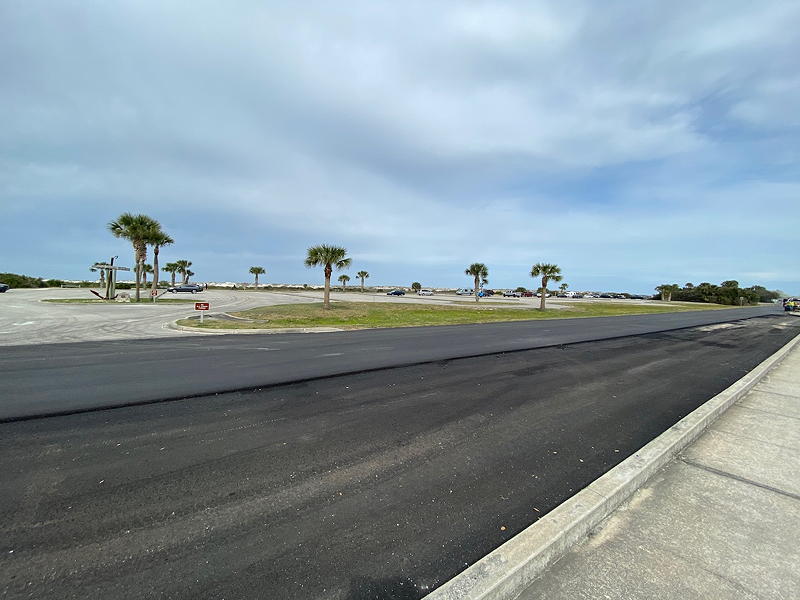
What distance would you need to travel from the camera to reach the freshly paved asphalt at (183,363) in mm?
6293

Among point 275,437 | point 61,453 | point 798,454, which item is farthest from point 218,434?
point 798,454

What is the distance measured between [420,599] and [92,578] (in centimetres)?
209

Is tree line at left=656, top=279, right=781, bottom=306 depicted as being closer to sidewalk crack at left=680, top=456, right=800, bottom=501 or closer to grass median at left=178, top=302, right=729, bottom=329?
grass median at left=178, top=302, right=729, bottom=329

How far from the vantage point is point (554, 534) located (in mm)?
2658

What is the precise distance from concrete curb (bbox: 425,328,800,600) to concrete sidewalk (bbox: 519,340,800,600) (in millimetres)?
69

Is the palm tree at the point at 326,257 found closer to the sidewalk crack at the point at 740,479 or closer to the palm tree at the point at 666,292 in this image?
the sidewalk crack at the point at 740,479

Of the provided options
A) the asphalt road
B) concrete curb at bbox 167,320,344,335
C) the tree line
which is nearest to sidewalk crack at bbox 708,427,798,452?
the asphalt road

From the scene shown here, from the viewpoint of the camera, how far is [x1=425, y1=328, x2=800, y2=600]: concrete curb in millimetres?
2193

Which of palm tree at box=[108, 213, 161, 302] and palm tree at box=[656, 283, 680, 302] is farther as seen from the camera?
palm tree at box=[656, 283, 680, 302]

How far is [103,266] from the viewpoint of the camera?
33.9 m

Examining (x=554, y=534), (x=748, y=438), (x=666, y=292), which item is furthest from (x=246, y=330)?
(x=666, y=292)

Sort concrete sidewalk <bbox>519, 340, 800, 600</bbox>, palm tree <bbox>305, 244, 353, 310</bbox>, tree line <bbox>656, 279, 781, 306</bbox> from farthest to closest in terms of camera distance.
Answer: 1. tree line <bbox>656, 279, 781, 306</bbox>
2. palm tree <bbox>305, 244, 353, 310</bbox>
3. concrete sidewalk <bbox>519, 340, 800, 600</bbox>

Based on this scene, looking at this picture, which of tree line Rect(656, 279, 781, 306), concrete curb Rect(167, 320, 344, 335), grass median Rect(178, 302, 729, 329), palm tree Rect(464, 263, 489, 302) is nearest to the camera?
concrete curb Rect(167, 320, 344, 335)

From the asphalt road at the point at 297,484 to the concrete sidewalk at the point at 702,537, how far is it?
0.48m
